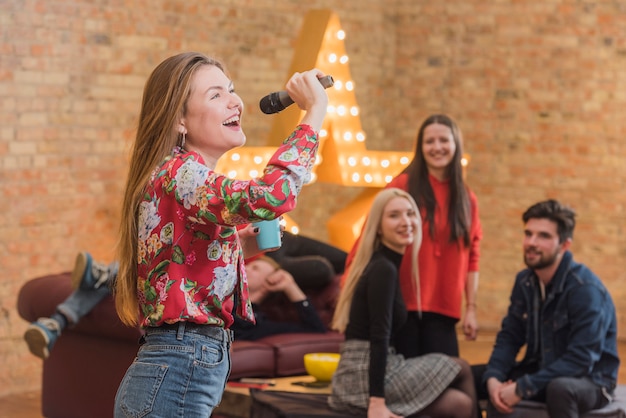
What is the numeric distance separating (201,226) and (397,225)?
239cm

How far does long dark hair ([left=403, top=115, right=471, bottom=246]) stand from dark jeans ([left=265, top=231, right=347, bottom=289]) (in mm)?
857

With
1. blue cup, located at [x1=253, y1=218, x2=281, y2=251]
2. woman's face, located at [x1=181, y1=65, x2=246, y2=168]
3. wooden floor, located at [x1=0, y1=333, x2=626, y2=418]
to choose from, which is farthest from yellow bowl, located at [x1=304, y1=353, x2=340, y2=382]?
woman's face, located at [x1=181, y1=65, x2=246, y2=168]

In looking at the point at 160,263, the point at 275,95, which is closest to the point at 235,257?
the point at 160,263

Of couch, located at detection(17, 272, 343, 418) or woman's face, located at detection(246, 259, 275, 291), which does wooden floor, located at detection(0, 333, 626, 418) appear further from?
woman's face, located at detection(246, 259, 275, 291)

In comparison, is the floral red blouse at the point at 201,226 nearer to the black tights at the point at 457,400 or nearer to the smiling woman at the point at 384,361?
the smiling woman at the point at 384,361

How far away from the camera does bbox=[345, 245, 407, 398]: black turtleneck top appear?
4270 mm

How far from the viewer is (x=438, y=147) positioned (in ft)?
17.1

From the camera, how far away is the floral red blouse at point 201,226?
2.16 metres

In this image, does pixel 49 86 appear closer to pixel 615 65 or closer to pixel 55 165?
pixel 55 165

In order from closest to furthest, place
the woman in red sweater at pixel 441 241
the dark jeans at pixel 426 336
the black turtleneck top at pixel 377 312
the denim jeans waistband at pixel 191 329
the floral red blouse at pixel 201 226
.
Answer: the floral red blouse at pixel 201 226, the denim jeans waistband at pixel 191 329, the black turtleneck top at pixel 377 312, the dark jeans at pixel 426 336, the woman in red sweater at pixel 441 241

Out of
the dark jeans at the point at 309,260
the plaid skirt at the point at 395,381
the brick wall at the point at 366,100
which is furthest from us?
the brick wall at the point at 366,100

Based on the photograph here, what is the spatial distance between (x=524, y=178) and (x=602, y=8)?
133 centimetres

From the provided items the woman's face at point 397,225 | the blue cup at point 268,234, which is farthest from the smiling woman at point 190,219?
the woman's face at point 397,225

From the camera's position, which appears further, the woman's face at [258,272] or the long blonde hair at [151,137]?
the woman's face at [258,272]
